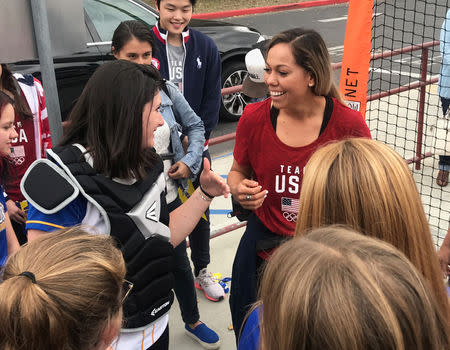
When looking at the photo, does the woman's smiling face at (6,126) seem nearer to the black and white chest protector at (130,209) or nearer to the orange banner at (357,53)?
the black and white chest protector at (130,209)

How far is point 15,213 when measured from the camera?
296cm

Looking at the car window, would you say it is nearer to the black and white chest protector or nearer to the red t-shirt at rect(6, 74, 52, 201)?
the red t-shirt at rect(6, 74, 52, 201)

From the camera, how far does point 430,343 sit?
1140 mm

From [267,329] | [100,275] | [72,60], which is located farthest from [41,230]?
[72,60]

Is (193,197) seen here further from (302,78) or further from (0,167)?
(0,167)

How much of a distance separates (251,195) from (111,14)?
16.4 feet

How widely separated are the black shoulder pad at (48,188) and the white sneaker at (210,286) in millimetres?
2058

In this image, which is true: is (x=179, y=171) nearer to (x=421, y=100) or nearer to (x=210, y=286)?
(x=210, y=286)

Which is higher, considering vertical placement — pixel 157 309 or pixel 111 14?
pixel 111 14

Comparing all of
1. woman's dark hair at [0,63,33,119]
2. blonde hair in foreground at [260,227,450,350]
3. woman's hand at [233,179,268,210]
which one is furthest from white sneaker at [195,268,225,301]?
blonde hair in foreground at [260,227,450,350]

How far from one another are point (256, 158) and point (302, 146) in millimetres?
260

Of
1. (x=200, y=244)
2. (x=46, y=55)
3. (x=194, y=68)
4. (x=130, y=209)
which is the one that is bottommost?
(x=200, y=244)

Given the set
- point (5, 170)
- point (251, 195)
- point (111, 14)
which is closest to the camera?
point (251, 195)

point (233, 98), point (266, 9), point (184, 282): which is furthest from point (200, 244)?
point (266, 9)
